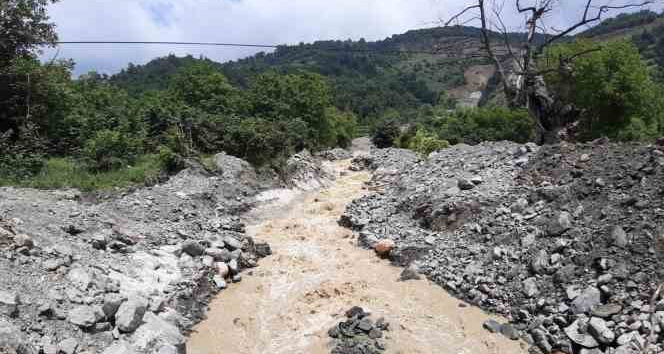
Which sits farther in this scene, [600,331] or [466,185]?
[466,185]

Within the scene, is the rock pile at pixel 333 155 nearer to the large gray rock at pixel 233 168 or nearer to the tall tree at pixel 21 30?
the large gray rock at pixel 233 168

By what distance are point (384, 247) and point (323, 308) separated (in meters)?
3.09

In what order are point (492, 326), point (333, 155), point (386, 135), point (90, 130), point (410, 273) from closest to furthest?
point (492, 326) < point (410, 273) < point (90, 130) < point (333, 155) < point (386, 135)

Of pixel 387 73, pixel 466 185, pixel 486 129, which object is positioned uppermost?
pixel 387 73

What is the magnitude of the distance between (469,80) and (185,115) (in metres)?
100

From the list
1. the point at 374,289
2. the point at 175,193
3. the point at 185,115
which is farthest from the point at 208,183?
the point at 374,289

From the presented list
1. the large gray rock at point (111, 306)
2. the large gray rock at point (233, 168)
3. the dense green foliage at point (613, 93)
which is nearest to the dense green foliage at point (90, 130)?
the large gray rock at point (233, 168)

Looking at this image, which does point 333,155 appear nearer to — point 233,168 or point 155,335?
point 233,168

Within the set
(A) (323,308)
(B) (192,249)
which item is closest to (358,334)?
(A) (323,308)

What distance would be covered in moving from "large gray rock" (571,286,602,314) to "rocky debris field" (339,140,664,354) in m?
0.02

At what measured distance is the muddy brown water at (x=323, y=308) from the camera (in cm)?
779

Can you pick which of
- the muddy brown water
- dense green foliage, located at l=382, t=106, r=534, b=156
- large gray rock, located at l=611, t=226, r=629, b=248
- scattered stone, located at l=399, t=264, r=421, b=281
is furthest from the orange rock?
dense green foliage, located at l=382, t=106, r=534, b=156

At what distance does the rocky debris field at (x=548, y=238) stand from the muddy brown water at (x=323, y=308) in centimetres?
47

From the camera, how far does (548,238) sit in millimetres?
9398
